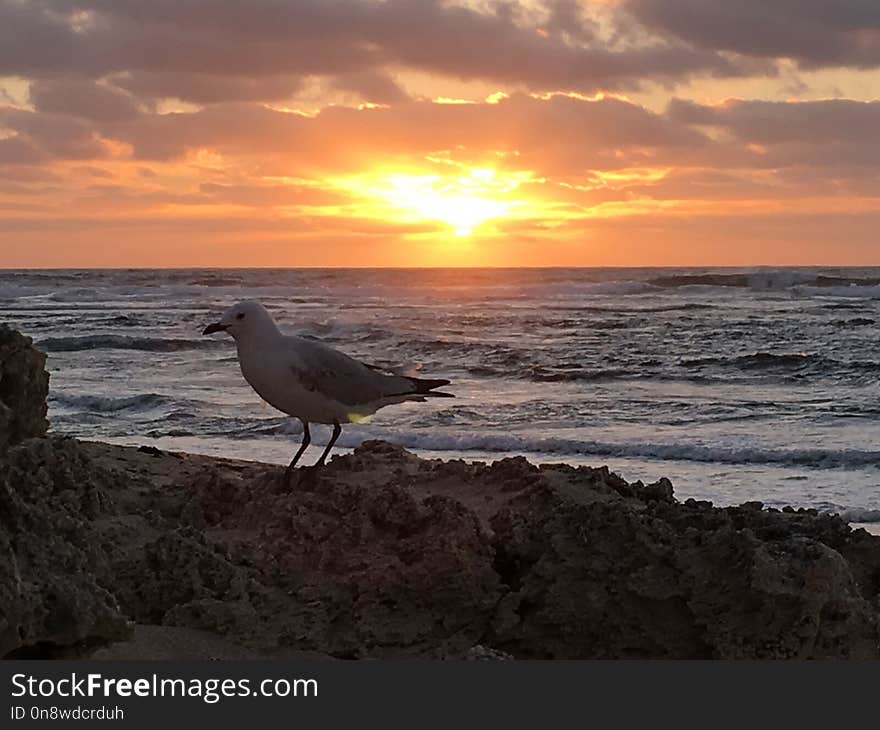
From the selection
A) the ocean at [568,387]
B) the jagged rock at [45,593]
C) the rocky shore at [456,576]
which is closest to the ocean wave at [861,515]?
the ocean at [568,387]

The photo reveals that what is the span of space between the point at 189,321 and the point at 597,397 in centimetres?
1704

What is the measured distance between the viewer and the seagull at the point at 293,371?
5121 mm

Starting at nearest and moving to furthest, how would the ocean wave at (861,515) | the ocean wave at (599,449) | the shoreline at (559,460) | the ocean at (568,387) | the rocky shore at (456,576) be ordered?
the rocky shore at (456,576), the ocean wave at (861,515), the shoreline at (559,460), the ocean wave at (599,449), the ocean at (568,387)

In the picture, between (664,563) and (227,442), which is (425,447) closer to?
(227,442)

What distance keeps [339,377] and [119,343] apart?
17.2 m

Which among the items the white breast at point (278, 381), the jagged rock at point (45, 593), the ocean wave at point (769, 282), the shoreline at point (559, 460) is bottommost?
the shoreline at point (559, 460)

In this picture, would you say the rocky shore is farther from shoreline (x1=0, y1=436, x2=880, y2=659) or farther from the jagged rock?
the jagged rock

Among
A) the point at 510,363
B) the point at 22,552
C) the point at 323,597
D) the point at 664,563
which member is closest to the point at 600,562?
the point at 664,563

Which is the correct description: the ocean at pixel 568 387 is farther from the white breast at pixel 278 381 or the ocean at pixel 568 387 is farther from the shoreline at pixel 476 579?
the shoreline at pixel 476 579

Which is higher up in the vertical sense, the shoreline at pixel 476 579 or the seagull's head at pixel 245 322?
the seagull's head at pixel 245 322

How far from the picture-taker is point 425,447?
955cm

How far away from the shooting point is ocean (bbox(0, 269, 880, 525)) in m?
9.00

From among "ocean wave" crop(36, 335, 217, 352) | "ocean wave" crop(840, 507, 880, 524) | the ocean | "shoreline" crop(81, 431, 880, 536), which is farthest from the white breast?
"ocean wave" crop(36, 335, 217, 352)

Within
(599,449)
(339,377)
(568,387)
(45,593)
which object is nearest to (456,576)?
(45,593)
